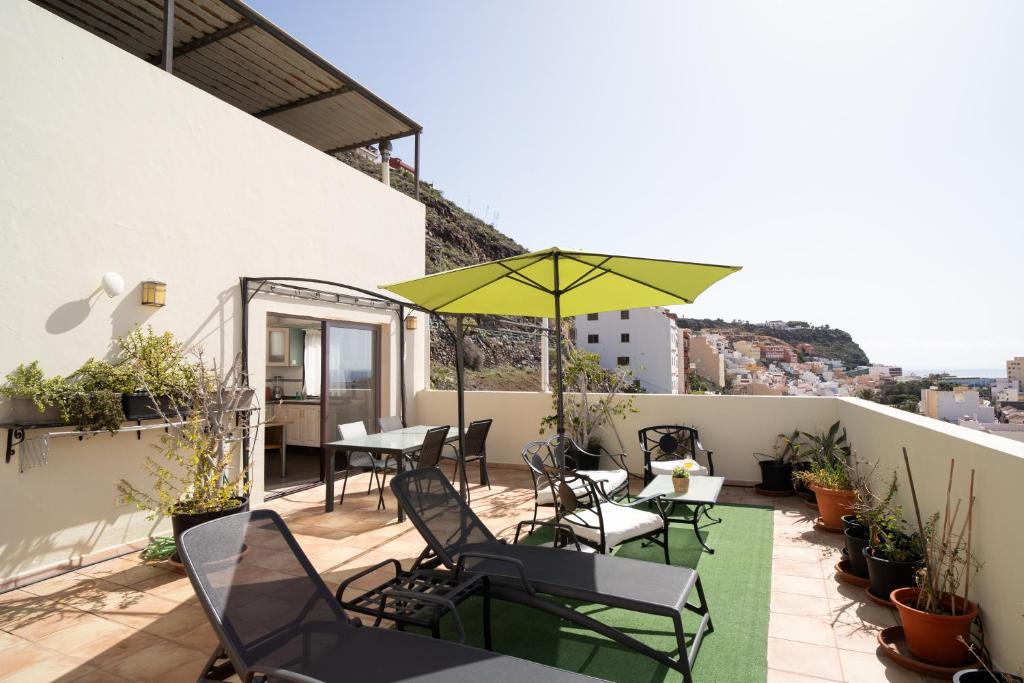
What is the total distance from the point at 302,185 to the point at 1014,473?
7071 mm

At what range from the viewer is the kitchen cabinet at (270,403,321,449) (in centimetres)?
858

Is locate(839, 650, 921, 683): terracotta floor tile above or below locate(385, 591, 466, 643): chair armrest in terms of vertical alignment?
below

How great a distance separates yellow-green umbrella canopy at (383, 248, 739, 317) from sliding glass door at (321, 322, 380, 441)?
2.90 metres

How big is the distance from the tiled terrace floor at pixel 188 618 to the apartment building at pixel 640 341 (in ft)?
155

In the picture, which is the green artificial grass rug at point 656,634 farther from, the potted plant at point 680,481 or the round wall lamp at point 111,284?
the round wall lamp at point 111,284

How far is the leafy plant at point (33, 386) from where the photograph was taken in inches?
158

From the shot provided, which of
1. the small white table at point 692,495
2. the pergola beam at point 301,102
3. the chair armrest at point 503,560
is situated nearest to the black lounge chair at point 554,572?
the chair armrest at point 503,560

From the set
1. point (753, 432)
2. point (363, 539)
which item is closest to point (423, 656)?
point (363, 539)

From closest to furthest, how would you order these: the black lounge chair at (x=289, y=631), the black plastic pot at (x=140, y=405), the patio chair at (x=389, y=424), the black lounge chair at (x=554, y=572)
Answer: the black lounge chair at (x=289, y=631), the black lounge chair at (x=554, y=572), the black plastic pot at (x=140, y=405), the patio chair at (x=389, y=424)

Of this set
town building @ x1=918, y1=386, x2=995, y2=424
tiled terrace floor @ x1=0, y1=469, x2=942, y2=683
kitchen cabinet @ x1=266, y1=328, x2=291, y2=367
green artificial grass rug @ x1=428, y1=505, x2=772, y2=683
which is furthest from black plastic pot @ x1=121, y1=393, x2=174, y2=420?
town building @ x1=918, y1=386, x2=995, y2=424

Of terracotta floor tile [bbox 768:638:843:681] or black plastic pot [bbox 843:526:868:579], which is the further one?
black plastic pot [bbox 843:526:868:579]

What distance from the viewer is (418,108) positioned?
8.87 meters

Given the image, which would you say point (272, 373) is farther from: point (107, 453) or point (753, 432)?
point (753, 432)

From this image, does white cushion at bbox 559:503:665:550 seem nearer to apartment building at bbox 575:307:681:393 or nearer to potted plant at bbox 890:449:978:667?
potted plant at bbox 890:449:978:667
